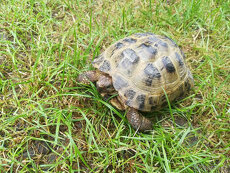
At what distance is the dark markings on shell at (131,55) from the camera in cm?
252

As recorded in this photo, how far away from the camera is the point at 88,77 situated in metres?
2.81

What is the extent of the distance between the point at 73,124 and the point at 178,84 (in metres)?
1.52

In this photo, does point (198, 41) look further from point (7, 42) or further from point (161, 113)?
point (7, 42)

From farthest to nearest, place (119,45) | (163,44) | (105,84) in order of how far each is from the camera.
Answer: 1. (119,45)
2. (163,44)
3. (105,84)

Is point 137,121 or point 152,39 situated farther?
point 152,39

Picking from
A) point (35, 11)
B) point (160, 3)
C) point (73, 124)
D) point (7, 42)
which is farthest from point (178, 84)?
point (35, 11)

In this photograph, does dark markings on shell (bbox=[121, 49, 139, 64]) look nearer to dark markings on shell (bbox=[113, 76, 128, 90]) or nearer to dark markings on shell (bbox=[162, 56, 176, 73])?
dark markings on shell (bbox=[113, 76, 128, 90])

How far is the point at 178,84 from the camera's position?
8.86 ft

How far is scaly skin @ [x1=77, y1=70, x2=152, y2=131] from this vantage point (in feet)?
8.13

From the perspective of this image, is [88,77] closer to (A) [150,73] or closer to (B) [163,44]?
(A) [150,73]

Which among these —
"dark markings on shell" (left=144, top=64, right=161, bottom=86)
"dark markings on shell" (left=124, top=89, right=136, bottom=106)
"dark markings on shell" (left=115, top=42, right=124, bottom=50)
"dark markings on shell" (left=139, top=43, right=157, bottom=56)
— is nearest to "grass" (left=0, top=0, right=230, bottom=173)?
"dark markings on shell" (left=124, top=89, right=136, bottom=106)

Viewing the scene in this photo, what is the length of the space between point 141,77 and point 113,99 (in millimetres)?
494

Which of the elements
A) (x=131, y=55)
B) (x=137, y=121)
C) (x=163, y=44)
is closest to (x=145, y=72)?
(x=131, y=55)

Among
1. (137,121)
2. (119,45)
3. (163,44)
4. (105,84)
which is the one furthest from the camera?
(119,45)
